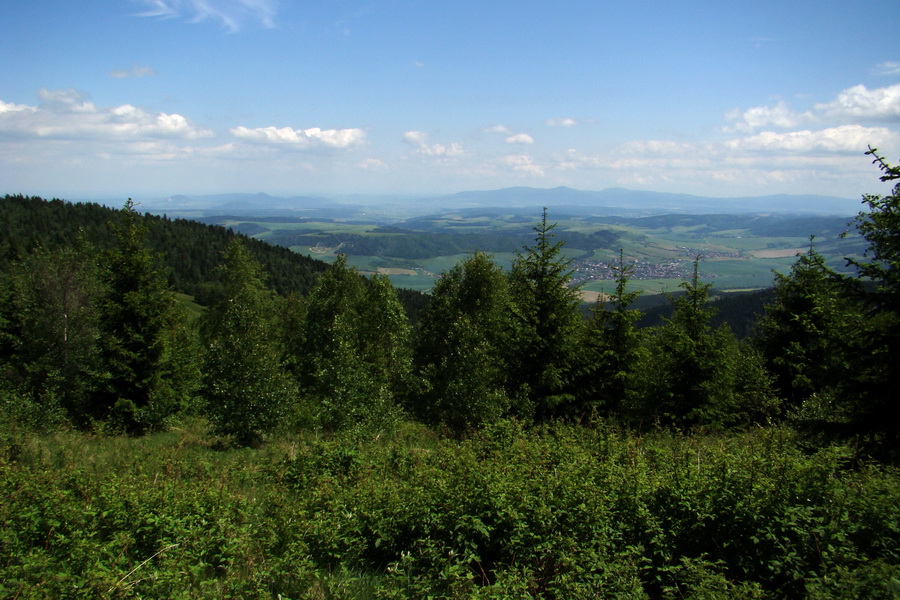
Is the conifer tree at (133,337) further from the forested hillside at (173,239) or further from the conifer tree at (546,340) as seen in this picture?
the forested hillside at (173,239)

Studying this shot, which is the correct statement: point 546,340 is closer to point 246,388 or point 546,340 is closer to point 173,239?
point 246,388

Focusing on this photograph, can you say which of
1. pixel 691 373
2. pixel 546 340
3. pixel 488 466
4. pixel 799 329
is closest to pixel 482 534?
pixel 488 466

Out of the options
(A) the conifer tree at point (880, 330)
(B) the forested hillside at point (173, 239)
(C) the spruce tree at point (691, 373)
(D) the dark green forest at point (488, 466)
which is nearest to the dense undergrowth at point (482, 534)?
(D) the dark green forest at point (488, 466)

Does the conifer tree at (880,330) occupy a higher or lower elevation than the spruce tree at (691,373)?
higher

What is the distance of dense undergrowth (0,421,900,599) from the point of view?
4.81 m

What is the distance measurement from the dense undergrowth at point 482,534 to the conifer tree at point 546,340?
12.1 metres

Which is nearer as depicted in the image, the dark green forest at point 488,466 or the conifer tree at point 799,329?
the dark green forest at point 488,466

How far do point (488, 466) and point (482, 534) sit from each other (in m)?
1.57

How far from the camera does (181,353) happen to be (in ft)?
72.0

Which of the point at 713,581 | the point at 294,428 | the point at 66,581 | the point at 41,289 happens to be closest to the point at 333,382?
the point at 294,428

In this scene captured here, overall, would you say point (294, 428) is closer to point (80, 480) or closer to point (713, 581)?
point (80, 480)

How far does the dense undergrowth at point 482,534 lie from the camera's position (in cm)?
481

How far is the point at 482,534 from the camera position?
579 cm

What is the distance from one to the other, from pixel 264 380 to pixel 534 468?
480 inches
